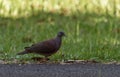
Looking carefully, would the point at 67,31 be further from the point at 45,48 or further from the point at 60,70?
the point at 60,70

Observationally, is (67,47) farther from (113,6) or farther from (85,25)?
(113,6)

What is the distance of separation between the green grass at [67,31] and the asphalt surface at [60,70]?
0.71 meters

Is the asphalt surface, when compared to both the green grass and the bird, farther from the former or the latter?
the green grass

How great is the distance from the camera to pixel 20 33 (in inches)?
533

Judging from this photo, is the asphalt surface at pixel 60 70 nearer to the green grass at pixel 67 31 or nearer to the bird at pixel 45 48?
the bird at pixel 45 48

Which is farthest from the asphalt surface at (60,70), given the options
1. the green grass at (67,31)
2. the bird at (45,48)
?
the green grass at (67,31)

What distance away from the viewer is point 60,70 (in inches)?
320

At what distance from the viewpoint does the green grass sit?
32.7 ft

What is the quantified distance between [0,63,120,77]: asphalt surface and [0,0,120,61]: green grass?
0.71 metres

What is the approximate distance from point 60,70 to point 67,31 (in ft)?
19.3

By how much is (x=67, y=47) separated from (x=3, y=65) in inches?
98.3

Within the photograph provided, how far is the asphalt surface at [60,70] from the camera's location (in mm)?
7770

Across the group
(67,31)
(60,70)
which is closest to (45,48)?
(60,70)

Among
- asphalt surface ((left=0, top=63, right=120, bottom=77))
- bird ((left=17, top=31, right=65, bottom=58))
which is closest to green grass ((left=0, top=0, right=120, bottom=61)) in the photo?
bird ((left=17, top=31, right=65, bottom=58))
